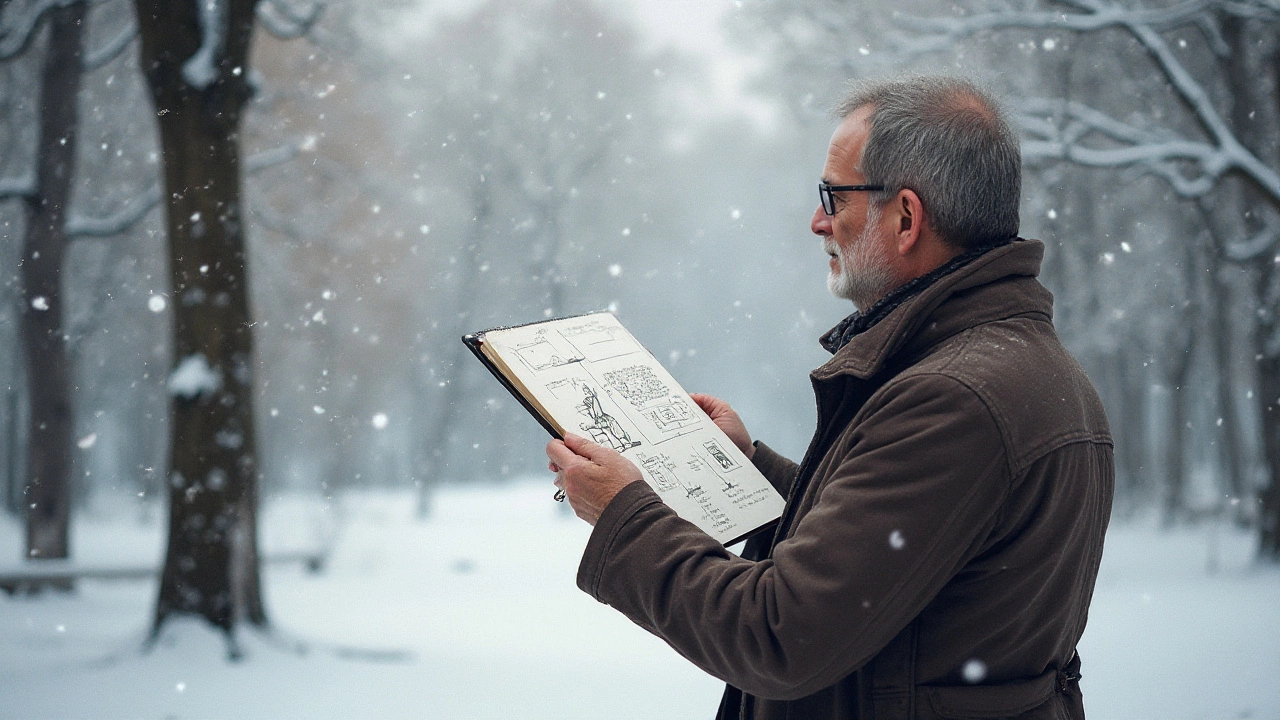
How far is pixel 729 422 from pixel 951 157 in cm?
73

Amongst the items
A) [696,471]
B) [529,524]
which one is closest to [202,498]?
[696,471]

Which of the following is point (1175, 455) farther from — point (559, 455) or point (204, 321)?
point (559, 455)

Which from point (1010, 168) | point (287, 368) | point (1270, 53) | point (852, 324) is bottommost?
point (287, 368)

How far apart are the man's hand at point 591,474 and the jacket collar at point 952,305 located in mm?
308

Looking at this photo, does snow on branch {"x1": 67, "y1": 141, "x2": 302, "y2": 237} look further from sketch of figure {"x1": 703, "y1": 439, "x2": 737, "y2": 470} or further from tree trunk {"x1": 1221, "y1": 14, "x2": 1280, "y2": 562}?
tree trunk {"x1": 1221, "y1": 14, "x2": 1280, "y2": 562}

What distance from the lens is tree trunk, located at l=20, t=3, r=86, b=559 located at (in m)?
6.00

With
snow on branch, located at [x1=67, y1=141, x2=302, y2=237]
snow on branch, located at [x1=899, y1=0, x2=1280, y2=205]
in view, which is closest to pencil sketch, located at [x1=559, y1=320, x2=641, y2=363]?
snow on branch, located at [x1=899, y1=0, x2=1280, y2=205]

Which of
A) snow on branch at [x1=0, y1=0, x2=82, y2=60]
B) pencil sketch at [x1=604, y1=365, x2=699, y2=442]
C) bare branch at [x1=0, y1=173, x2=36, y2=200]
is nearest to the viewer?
pencil sketch at [x1=604, y1=365, x2=699, y2=442]

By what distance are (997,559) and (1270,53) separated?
6.88 meters

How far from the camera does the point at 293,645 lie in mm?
4543

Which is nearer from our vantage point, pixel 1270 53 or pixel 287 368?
pixel 1270 53

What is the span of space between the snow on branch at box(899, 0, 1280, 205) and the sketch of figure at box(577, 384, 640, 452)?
180 inches

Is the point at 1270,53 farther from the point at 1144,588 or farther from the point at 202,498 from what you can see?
the point at 202,498

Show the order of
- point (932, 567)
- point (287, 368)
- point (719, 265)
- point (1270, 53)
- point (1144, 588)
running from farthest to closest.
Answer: point (287, 368), point (719, 265), point (1144, 588), point (1270, 53), point (932, 567)
